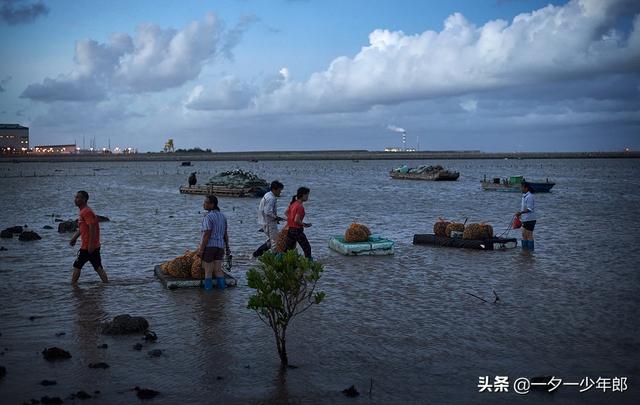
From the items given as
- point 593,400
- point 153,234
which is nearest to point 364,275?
point 593,400

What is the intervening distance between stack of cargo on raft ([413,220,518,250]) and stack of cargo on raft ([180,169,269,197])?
69.3ft

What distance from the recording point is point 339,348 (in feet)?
24.5

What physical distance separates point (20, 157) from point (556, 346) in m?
169

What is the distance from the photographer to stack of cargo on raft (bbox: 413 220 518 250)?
1500cm

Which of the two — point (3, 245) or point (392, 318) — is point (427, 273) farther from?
point (3, 245)

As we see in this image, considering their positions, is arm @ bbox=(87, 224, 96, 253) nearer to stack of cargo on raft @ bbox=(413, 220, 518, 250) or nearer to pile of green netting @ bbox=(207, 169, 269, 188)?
stack of cargo on raft @ bbox=(413, 220, 518, 250)

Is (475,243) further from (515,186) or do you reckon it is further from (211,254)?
(515,186)

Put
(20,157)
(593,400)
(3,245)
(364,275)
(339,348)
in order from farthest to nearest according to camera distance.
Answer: (20,157) → (3,245) → (364,275) → (339,348) → (593,400)

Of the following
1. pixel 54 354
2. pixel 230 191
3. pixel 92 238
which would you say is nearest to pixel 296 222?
pixel 92 238

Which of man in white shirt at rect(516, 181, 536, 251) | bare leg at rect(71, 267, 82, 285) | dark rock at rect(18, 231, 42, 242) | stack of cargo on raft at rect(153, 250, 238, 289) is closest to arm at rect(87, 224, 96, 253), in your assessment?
bare leg at rect(71, 267, 82, 285)

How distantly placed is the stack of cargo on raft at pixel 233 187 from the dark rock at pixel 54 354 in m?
29.3

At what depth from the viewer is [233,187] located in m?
37.0

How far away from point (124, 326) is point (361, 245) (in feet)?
23.7

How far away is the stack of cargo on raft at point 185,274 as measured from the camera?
34.5 feet
